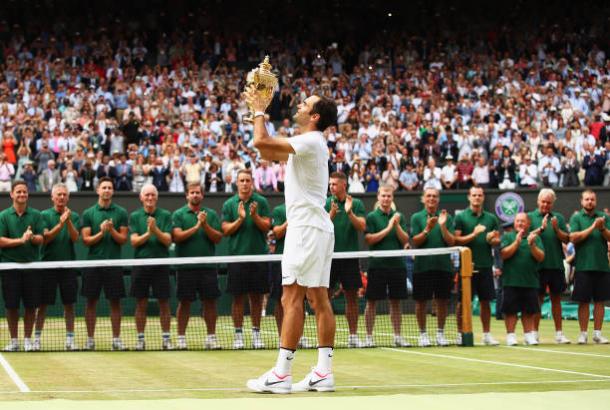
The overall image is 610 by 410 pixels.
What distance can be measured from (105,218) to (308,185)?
22.0 feet

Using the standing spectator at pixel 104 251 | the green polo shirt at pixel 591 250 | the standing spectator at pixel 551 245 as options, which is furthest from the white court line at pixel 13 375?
the green polo shirt at pixel 591 250

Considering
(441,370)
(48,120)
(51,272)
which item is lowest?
(441,370)

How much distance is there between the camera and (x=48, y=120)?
102 ft

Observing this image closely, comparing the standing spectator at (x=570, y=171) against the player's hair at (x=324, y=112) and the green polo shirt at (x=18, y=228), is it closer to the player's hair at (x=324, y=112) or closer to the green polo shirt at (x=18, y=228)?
the green polo shirt at (x=18, y=228)

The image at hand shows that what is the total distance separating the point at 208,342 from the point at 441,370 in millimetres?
4467

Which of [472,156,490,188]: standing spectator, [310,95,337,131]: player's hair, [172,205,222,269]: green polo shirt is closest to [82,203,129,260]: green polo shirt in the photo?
[172,205,222,269]: green polo shirt

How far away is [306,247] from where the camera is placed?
9125mm

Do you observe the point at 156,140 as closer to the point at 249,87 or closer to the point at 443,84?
the point at 443,84

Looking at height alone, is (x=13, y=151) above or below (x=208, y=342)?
above

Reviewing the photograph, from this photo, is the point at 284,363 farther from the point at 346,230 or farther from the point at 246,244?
the point at 346,230

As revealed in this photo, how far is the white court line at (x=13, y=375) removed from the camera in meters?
9.65

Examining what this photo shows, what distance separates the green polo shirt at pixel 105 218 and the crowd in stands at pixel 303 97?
12.9m

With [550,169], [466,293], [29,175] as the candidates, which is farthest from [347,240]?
[550,169]

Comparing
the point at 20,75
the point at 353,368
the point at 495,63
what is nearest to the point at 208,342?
the point at 353,368
